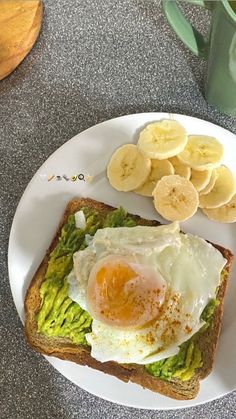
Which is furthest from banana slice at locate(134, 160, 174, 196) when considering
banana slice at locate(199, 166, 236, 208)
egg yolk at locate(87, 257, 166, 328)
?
egg yolk at locate(87, 257, 166, 328)

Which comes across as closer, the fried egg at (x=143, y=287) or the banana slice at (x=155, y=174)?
the fried egg at (x=143, y=287)

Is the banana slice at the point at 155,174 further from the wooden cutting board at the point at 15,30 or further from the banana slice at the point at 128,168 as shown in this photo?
the wooden cutting board at the point at 15,30

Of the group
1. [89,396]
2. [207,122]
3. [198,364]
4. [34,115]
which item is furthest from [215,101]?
[89,396]

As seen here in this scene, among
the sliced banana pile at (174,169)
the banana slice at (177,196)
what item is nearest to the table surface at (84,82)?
the sliced banana pile at (174,169)

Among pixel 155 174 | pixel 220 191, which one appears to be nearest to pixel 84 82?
pixel 155 174

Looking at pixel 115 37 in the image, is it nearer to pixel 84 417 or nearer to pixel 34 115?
pixel 34 115

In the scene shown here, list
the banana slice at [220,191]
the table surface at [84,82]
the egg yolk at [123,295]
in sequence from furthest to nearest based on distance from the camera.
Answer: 1. the table surface at [84,82]
2. the banana slice at [220,191]
3. the egg yolk at [123,295]

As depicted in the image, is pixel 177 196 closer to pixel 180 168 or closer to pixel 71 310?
pixel 180 168
